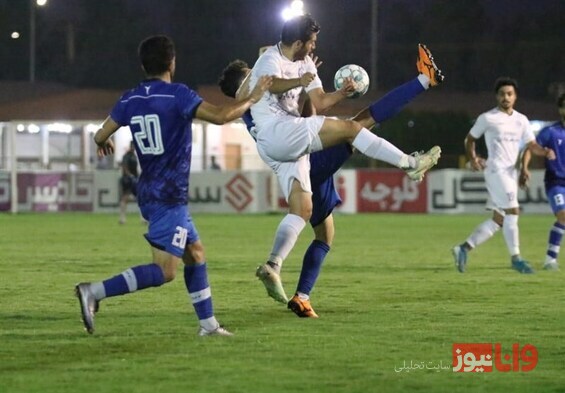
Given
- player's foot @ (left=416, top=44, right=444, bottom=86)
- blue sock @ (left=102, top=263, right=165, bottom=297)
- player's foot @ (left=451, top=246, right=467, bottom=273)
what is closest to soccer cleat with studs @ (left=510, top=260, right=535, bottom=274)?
player's foot @ (left=451, top=246, right=467, bottom=273)

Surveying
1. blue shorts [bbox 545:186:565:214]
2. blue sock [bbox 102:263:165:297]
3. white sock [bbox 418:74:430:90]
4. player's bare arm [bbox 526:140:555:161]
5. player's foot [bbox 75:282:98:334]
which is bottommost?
player's foot [bbox 75:282:98:334]

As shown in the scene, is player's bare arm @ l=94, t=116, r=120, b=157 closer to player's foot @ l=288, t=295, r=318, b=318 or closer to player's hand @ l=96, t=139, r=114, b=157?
player's hand @ l=96, t=139, r=114, b=157

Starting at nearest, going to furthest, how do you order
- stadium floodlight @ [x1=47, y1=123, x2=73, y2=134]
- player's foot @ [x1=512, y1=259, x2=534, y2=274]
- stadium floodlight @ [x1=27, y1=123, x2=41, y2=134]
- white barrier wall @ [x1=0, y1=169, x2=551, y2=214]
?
player's foot @ [x1=512, y1=259, x2=534, y2=274], white barrier wall @ [x1=0, y1=169, x2=551, y2=214], stadium floodlight @ [x1=47, y1=123, x2=73, y2=134], stadium floodlight @ [x1=27, y1=123, x2=41, y2=134]

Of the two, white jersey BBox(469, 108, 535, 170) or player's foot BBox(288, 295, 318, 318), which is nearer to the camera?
player's foot BBox(288, 295, 318, 318)

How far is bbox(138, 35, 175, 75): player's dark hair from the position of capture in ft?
29.6

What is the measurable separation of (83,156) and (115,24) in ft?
136

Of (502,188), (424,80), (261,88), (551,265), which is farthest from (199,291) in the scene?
(551,265)

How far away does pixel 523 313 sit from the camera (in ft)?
35.8

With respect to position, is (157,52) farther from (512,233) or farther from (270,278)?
(512,233)

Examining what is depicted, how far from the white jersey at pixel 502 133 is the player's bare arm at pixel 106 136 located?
7628 millimetres

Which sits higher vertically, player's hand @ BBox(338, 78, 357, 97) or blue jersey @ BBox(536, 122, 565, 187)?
player's hand @ BBox(338, 78, 357, 97)

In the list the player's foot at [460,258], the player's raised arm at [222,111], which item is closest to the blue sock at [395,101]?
the player's raised arm at [222,111]

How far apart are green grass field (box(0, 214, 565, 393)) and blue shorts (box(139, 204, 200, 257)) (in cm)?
65

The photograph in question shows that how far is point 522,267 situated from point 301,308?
591cm
